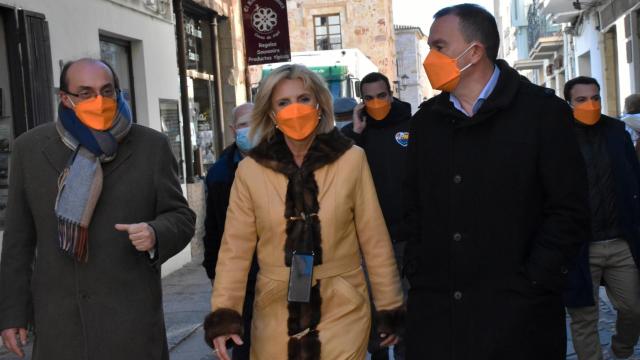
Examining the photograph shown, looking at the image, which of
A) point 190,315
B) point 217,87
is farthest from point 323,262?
point 217,87

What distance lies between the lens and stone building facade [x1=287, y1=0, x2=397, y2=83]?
4484 centimetres

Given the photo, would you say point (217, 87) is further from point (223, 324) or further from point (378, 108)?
point (223, 324)

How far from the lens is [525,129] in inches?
135

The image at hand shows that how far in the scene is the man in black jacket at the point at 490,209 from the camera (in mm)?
3396

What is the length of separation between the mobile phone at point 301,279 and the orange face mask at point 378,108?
260 cm

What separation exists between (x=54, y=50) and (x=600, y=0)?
43.9 ft

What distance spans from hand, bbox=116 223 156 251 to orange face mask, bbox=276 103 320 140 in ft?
2.51

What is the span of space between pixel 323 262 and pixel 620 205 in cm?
259

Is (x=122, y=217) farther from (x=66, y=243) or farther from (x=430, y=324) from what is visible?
(x=430, y=324)

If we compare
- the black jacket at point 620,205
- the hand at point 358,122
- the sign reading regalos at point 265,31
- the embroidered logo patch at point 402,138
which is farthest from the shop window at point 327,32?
the black jacket at point 620,205

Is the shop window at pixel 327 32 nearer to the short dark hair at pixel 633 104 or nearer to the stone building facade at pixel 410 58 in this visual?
the stone building facade at pixel 410 58

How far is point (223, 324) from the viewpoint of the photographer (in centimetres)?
375

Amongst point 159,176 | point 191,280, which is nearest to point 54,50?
A: point 191,280

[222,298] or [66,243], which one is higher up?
[66,243]
